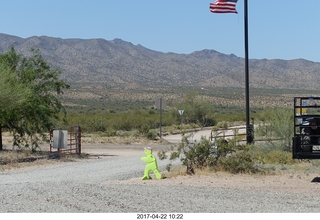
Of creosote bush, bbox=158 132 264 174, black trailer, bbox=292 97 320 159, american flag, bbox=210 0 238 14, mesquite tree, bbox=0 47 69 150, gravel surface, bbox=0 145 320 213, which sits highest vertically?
american flag, bbox=210 0 238 14

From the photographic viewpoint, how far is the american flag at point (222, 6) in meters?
26.0

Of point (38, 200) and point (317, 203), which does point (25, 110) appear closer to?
point (38, 200)

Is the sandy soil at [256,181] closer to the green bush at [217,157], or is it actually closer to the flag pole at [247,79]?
the green bush at [217,157]

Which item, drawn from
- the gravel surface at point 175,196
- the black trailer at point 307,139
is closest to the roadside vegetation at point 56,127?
the gravel surface at point 175,196

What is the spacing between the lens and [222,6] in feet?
85.2

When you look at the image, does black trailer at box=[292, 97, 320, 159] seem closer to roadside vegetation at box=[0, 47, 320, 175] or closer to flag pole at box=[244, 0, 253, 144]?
roadside vegetation at box=[0, 47, 320, 175]

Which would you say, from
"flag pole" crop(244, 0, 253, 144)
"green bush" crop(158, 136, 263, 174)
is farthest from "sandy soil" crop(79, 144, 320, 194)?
"flag pole" crop(244, 0, 253, 144)

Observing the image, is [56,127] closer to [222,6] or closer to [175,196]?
[222,6]

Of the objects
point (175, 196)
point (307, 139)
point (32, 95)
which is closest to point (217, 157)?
point (307, 139)

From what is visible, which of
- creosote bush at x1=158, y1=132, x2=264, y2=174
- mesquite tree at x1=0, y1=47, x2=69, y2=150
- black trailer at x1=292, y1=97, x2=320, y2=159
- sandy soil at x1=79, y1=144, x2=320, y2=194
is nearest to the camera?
sandy soil at x1=79, y1=144, x2=320, y2=194

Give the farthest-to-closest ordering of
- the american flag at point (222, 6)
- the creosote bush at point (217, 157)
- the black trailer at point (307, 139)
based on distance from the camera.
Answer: the american flag at point (222, 6) < the creosote bush at point (217, 157) < the black trailer at point (307, 139)

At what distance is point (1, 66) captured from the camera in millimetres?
28156

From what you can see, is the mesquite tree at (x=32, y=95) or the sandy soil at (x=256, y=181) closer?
the sandy soil at (x=256, y=181)

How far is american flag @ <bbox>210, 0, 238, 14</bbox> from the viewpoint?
26.0 metres
